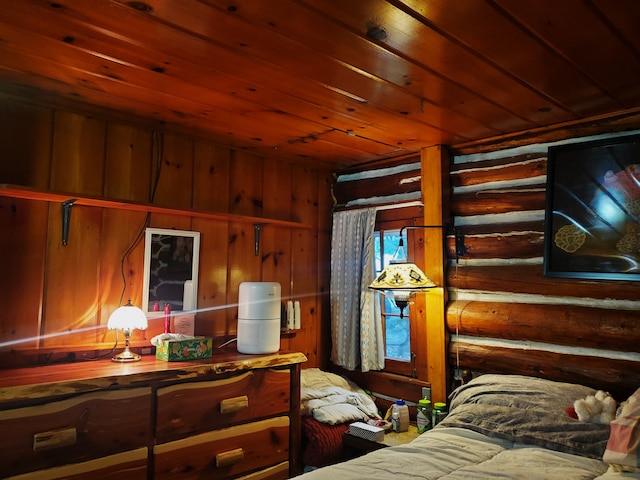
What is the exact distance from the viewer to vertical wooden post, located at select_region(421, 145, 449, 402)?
2.82 metres

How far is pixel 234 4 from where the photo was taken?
149 cm

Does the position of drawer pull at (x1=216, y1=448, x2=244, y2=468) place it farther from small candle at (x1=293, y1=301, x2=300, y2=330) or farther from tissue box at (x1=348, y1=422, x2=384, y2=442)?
small candle at (x1=293, y1=301, x2=300, y2=330)

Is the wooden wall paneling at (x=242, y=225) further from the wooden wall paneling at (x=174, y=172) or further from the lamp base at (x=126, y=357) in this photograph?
the lamp base at (x=126, y=357)

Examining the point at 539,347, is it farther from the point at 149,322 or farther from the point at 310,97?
the point at 149,322

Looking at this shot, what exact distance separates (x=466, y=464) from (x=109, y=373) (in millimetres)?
1498

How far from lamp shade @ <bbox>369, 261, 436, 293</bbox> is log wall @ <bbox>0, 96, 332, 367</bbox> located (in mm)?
892

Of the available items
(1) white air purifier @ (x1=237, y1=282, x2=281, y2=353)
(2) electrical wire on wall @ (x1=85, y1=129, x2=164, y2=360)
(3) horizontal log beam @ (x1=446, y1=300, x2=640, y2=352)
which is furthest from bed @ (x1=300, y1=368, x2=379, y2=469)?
(2) electrical wire on wall @ (x1=85, y1=129, x2=164, y2=360)

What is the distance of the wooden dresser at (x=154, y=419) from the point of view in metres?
1.77

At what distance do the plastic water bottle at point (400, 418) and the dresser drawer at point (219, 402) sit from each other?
653 mm

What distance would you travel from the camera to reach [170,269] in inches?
107

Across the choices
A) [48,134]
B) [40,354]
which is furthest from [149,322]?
[48,134]

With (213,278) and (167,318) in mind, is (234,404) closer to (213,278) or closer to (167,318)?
(167,318)

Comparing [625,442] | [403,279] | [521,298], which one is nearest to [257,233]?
[403,279]

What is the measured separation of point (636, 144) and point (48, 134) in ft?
9.49
